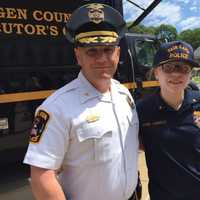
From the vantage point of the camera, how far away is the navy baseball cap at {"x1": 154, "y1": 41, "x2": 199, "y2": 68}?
195 centimetres

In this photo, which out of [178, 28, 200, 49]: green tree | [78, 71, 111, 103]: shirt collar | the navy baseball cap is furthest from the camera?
[178, 28, 200, 49]: green tree

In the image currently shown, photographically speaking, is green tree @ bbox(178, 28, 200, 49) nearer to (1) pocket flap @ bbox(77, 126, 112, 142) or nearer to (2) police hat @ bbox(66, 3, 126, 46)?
(2) police hat @ bbox(66, 3, 126, 46)

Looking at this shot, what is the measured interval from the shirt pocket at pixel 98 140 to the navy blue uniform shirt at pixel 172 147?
0.37 metres

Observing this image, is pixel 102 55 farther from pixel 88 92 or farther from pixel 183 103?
pixel 183 103

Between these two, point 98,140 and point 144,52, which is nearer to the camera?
point 98,140

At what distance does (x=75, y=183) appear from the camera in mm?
1702

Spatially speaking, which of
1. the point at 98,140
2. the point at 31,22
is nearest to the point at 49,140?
the point at 98,140

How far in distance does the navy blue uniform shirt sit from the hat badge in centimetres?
53

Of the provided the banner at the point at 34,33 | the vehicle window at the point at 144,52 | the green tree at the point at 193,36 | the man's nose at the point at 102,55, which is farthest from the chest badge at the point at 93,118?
the green tree at the point at 193,36

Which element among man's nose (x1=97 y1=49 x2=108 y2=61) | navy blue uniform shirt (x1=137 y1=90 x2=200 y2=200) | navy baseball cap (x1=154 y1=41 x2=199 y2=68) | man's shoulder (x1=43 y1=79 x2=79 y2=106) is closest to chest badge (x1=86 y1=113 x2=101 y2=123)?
man's shoulder (x1=43 y1=79 x2=79 y2=106)

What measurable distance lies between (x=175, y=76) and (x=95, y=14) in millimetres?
490

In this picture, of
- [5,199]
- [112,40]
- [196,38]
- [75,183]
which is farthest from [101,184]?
[196,38]

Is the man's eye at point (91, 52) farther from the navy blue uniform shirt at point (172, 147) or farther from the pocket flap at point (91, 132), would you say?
the navy blue uniform shirt at point (172, 147)

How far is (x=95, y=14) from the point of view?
1.77 metres
